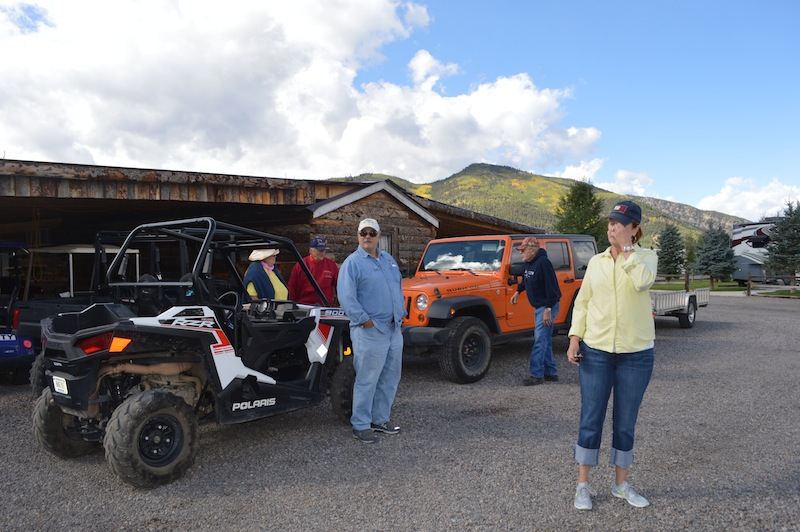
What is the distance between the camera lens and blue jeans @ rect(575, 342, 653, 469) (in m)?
3.56

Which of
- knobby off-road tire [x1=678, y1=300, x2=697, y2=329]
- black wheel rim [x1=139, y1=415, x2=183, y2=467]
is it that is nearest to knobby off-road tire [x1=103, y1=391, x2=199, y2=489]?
black wheel rim [x1=139, y1=415, x2=183, y2=467]

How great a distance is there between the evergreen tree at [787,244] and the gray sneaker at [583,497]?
31546 mm

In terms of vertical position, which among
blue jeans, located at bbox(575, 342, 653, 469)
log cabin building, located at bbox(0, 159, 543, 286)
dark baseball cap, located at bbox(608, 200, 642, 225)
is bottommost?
blue jeans, located at bbox(575, 342, 653, 469)

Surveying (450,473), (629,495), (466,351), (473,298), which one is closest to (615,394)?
(629,495)

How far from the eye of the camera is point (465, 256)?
353 inches

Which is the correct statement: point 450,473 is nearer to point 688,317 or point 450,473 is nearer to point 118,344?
point 118,344

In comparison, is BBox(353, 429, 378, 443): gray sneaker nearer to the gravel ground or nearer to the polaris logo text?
the gravel ground

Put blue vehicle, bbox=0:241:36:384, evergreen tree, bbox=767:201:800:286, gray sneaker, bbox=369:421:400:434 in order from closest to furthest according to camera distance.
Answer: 1. gray sneaker, bbox=369:421:400:434
2. blue vehicle, bbox=0:241:36:384
3. evergreen tree, bbox=767:201:800:286

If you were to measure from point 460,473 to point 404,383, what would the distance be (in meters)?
3.24

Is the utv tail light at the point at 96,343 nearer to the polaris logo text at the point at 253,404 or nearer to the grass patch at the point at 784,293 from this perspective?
the polaris logo text at the point at 253,404

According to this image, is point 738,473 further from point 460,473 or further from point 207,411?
point 207,411

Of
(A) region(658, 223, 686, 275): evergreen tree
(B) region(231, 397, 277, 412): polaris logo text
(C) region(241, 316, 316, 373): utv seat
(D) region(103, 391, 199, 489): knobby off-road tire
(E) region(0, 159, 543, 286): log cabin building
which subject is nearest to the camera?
(D) region(103, 391, 199, 489): knobby off-road tire

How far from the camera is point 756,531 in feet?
11.1

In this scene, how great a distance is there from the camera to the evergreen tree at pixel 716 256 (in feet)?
117
